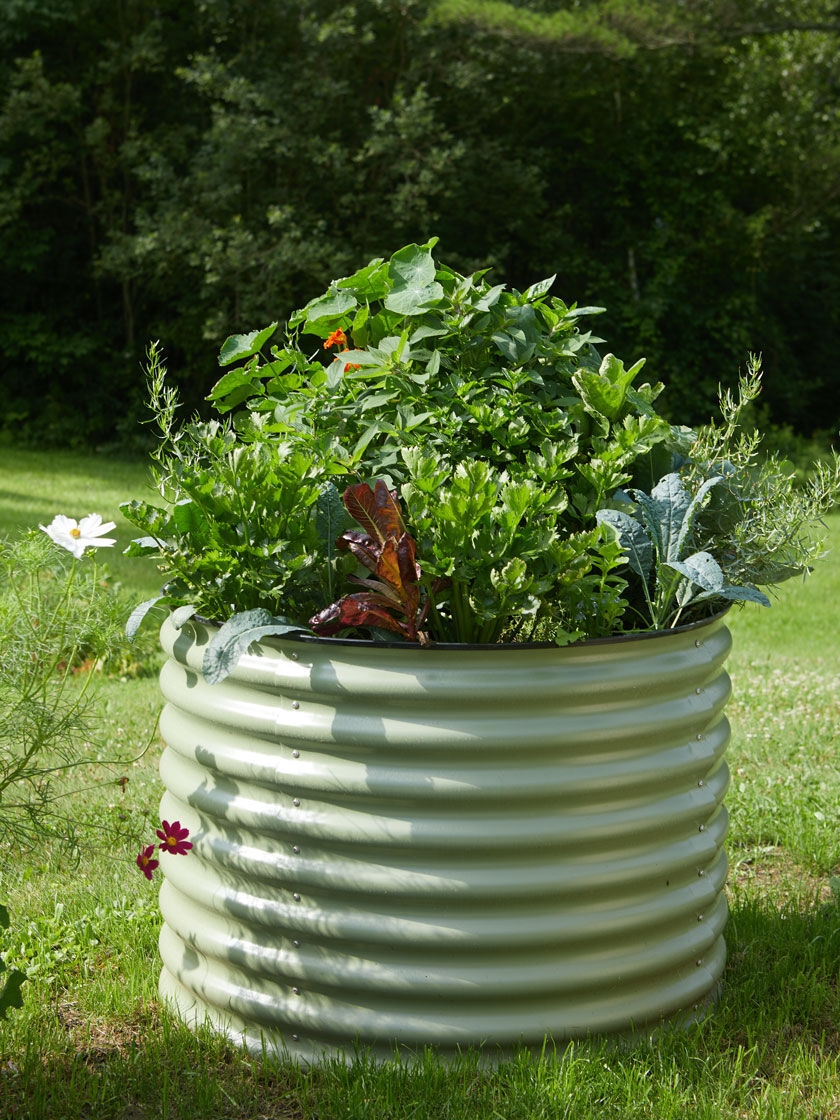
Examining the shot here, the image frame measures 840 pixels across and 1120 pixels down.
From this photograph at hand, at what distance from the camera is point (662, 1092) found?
6.50 feet

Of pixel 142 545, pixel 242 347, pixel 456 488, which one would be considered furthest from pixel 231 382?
A: pixel 456 488

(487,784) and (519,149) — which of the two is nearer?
(487,784)

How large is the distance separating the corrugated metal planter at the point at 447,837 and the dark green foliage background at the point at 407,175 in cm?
1202

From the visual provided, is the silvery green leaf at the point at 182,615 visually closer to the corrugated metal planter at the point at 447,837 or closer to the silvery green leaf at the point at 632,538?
the corrugated metal planter at the point at 447,837

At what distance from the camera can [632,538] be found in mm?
2164

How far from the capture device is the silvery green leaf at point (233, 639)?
1938 mm

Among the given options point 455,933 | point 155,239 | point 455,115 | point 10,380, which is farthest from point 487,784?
point 10,380

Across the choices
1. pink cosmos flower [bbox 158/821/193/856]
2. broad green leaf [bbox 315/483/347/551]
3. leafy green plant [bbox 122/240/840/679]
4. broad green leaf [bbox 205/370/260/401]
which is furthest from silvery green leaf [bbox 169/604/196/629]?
broad green leaf [bbox 205/370/260/401]

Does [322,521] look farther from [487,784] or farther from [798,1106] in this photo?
[798,1106]

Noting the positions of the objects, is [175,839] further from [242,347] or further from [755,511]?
[755,511]

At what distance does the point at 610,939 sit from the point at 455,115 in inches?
574

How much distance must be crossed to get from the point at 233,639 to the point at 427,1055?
767 mm

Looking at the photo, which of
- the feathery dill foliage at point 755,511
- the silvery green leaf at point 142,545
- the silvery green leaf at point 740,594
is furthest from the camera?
the feathery dill foliage at point 755,511

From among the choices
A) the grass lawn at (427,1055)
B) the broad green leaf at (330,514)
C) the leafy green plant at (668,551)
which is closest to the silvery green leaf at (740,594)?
the leafy green plant at (668,551)
